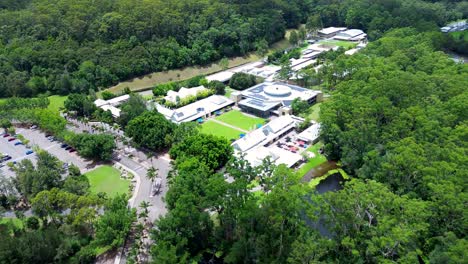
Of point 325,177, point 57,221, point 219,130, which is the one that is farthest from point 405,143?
point 57,221

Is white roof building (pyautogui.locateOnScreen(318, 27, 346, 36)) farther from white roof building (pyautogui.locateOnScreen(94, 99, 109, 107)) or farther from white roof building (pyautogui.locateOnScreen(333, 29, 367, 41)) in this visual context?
white roof building (pyautogui.locateOnScreen(94, 99, 109, 107))

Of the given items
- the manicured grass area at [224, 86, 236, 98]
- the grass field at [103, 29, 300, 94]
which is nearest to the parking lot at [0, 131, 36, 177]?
the grass field at [103, 29, 300, 94]

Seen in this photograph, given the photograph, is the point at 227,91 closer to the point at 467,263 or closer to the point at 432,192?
the point at 432,192

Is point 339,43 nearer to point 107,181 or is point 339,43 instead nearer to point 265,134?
point 265,134

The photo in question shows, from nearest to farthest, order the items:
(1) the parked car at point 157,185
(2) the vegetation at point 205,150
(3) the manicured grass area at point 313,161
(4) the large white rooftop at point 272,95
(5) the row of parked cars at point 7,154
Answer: (1) the parked car at point 157,185
(2) the vegetation at point 205,150
(3) the manicured grass area at point 313,161
(5) the row of parked cars at point 7,154
(4) the large white rooftop at point 272,95

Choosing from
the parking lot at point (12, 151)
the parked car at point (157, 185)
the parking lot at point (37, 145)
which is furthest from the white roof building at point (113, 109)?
the parked car at point (157, 185)

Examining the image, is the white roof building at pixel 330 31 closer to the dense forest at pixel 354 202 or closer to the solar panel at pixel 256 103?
the solar panel at pixel 256 103
